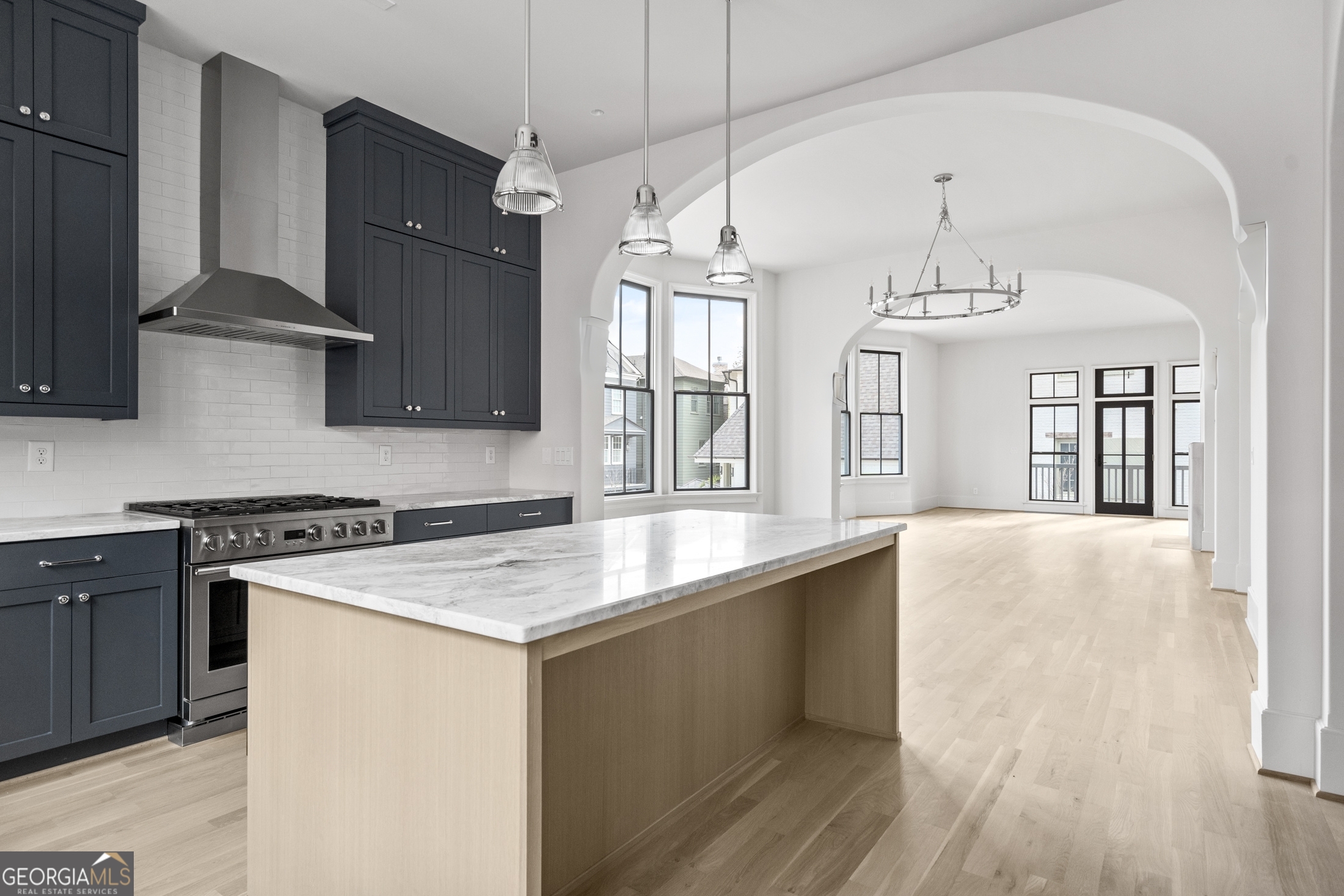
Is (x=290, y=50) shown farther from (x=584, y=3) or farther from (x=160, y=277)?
(x=584, y=3)

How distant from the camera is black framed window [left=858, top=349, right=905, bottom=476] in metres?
11.2

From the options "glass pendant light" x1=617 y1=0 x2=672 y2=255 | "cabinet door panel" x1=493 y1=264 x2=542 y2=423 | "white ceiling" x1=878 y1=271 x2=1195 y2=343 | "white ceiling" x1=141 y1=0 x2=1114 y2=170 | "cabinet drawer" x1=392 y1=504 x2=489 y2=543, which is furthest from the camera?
"white ceiling" x1=878 y1=271 x2=1195 y2=343

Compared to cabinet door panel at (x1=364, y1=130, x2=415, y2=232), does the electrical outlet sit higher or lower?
lower

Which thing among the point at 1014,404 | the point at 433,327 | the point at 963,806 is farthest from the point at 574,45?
the point at 1014,404

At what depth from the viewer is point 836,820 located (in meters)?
2.24

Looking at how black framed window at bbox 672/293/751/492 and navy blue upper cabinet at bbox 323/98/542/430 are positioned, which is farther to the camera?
black framed window at bbox 672/293/751/492

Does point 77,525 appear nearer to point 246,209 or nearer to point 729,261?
point 246,209

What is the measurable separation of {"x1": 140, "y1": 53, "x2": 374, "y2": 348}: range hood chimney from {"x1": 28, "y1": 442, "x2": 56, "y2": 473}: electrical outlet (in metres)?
0.62

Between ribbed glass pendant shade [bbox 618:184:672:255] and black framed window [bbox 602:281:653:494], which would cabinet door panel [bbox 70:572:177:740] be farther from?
black framed window [bbox 602:281:653:494]

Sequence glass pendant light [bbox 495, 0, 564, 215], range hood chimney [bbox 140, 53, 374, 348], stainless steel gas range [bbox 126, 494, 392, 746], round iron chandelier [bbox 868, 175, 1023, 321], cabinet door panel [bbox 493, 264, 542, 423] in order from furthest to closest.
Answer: round iron chandelier [bbox 868, 175, 1023, 321] → cabinet door panel [bbox 493, 264, 542, 423] → range hood chimney [bbox 140, 53, 374, 348] → stainless steel gas range [bbox 126, 494, 392, 746] → glass pendant light [bbox 495, 0, 564, 215]

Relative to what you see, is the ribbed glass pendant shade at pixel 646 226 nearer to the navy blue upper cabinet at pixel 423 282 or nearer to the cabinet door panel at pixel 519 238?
the navy blue upper cabinet at pixel 423 282

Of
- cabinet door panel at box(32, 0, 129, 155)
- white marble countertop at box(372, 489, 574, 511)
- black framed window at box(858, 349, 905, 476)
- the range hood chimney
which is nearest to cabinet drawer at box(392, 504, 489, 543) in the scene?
white marble countertop at box(372, 489, 574, 511)

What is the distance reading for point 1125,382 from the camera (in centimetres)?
1128

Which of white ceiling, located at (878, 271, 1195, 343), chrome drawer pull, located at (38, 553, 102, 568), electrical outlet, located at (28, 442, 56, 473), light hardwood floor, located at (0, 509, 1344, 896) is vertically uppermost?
white ceiling, located at (878, 271, 1195, 343)
